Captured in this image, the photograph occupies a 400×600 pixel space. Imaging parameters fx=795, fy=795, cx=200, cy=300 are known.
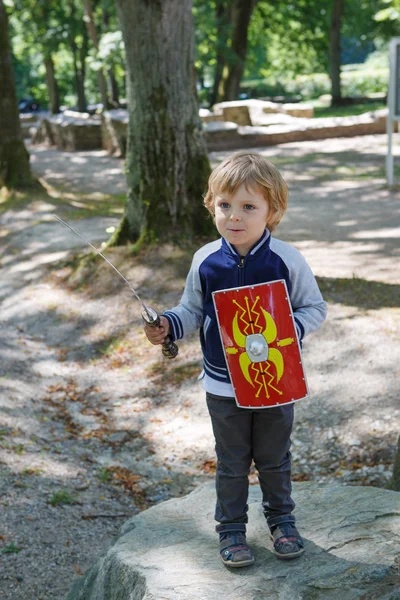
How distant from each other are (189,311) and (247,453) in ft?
1.92

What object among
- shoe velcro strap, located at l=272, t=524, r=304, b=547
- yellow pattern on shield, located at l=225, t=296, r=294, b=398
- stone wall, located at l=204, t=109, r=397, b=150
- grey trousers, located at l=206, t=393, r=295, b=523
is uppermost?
yellow pattern on shield, located at l=225, t=296, r=294, b=398

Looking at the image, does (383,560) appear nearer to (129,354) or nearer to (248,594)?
(248,594)

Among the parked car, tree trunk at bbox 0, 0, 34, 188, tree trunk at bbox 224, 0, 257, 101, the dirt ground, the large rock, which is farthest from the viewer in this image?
the parked car

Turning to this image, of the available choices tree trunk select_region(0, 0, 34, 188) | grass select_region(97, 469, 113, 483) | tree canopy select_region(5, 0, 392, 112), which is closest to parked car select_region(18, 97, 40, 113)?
tree canopy select_region(5, 0, 392, 112)

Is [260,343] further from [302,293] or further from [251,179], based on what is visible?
[251,179]

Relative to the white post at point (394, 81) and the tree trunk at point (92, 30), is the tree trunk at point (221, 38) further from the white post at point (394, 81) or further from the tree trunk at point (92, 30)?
the white post at point (394, 81)

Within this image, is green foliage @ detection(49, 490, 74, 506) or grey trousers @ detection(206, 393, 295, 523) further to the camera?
green foliage @ detection(49, 490, 74, 506)

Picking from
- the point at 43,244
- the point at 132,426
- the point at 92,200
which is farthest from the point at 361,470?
the point at 92,200

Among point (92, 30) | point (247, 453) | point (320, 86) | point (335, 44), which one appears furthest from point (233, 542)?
point (320, 86)

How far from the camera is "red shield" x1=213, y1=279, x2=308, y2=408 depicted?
9.27 feet

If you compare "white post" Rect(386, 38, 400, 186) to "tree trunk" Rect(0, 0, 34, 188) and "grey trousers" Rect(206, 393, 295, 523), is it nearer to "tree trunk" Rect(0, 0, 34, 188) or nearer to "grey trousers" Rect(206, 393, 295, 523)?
"tree trunk" Rect(0, 0, 34, 188)

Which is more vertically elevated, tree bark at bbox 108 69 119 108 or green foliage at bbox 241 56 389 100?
tree bark at bbox 108 69 119 108

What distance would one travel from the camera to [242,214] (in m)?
2.83

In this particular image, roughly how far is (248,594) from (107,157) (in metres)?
17.3
